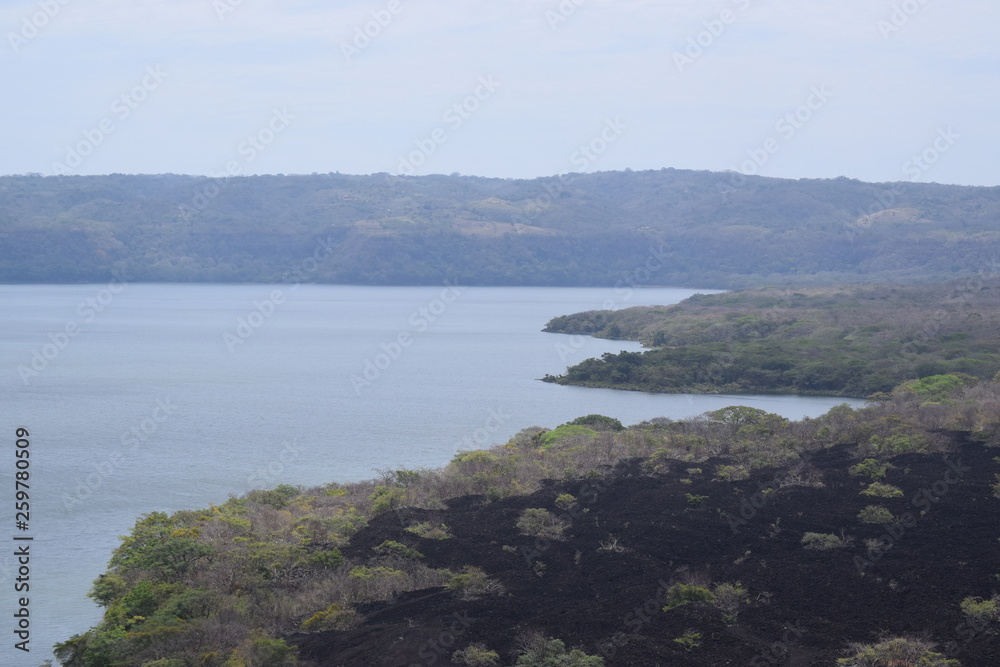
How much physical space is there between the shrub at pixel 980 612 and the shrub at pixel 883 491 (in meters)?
6.76

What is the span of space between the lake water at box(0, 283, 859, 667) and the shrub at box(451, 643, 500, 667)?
7657 millimetres

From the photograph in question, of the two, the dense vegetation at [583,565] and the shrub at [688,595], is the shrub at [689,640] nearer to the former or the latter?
the dense vegetation at [583,565]

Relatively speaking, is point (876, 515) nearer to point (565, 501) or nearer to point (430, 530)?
point (565, 501)

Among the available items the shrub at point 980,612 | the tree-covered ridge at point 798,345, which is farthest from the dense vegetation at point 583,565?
the tree-covered ridge at point 798,345

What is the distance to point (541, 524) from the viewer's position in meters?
20.4

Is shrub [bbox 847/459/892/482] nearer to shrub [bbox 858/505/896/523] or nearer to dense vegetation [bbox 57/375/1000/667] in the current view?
dense vegetation [bbox 57/375/1000/667]

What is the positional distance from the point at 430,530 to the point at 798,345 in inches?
1932

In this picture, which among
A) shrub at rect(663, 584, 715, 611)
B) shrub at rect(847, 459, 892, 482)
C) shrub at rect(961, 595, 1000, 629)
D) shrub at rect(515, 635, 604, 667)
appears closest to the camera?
shrub at rect(515, 635, 604, 667)

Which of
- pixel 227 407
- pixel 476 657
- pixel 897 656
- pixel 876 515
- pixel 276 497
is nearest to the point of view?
pixel 897 656

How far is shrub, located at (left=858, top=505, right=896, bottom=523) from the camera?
20.0m

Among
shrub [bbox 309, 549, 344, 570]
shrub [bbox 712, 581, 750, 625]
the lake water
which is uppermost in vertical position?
shrub [bbox 712, 581, 750, 625]

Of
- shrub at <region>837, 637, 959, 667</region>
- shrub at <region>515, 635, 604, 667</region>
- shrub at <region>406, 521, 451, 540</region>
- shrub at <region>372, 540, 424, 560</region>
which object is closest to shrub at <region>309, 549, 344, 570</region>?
shrub at <region>372, 540, 424, 560</region>

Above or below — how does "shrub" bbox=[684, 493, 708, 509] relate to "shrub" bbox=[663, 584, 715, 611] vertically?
above

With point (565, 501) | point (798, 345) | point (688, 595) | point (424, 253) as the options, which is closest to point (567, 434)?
point (565, 501)
